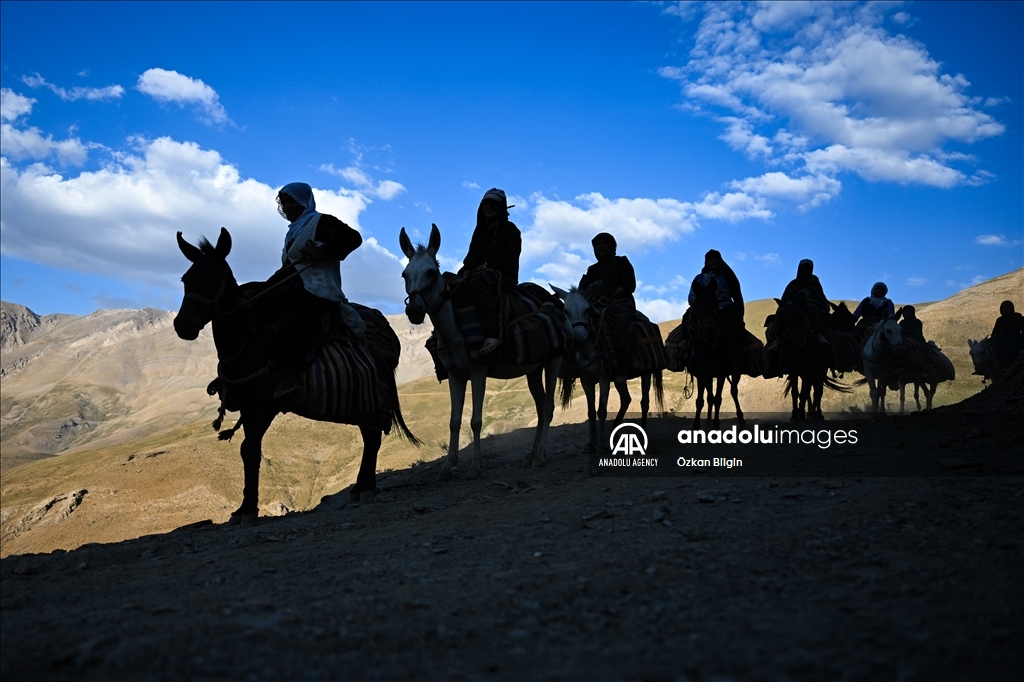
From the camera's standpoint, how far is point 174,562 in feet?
20.3

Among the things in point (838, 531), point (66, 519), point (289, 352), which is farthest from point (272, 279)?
point (66, 519)

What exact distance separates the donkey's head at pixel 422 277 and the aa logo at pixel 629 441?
3.73 meters

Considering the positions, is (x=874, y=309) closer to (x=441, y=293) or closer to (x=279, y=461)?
(x=441, y=293)

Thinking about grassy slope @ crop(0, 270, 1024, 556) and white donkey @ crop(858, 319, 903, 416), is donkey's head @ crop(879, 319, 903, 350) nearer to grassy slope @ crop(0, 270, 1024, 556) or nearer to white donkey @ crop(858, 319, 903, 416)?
white donkey @ crop(858, 319, 903, 416)

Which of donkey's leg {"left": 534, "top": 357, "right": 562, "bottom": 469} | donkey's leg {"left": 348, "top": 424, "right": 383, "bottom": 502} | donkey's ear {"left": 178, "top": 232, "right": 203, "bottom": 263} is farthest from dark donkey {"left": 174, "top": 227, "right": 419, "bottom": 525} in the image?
donkey's leg {"left": 534, "top": 357, "right": 562, "bottom": 469}

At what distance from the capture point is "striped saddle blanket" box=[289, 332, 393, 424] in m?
8.42

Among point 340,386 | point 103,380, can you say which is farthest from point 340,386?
point 103,380

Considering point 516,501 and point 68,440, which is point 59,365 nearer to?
point 68,440

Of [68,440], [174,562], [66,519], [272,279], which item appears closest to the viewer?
[174,562]

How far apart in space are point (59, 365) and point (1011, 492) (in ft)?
558

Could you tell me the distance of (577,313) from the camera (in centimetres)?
1228

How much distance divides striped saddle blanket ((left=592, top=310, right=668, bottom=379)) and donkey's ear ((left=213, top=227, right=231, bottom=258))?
23.0ft

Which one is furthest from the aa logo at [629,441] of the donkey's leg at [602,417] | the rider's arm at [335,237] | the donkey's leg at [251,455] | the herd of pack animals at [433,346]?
the donkey's leg at [251,455]

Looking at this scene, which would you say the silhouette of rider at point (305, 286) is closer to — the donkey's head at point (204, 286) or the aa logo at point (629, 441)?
the donkey's head at point (204, 286)
